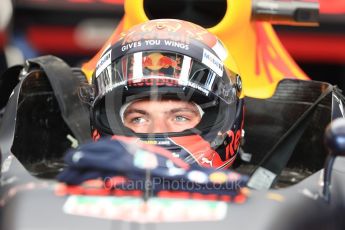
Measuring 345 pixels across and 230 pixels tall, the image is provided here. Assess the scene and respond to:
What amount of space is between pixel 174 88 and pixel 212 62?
0.51ft

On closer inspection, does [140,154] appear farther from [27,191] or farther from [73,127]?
[73,127]

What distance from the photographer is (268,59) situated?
3158 millimetres

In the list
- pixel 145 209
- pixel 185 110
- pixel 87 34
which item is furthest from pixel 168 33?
pixel 87 34

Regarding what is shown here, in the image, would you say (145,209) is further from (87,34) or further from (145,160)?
(87,34)

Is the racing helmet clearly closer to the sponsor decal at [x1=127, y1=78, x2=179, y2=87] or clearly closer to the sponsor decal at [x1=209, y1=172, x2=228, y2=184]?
the sponsor decal at [x1=127, y1=78, x2=179, y2=87]

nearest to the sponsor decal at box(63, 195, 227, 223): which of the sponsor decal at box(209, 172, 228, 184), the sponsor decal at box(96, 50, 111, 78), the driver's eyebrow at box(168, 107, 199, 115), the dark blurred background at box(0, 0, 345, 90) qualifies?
the sponsor decal at box(209, 172, 228, 184)

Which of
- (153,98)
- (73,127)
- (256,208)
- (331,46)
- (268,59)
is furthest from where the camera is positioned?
(331,46)

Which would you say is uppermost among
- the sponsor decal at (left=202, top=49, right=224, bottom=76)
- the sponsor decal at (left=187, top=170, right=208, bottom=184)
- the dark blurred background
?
the sponsor decal at (left=202, top=49, right=224, bottom=76)

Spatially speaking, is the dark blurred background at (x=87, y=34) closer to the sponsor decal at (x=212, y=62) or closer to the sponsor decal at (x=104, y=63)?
the sponsor decal at (x=104, y=63)

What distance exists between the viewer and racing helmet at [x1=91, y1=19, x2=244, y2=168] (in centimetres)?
228

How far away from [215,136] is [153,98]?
0.68ft

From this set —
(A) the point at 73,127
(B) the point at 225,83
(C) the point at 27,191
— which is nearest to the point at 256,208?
(C) the point at 27,191

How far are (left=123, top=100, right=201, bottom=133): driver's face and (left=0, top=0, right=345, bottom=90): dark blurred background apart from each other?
2414 millimetres

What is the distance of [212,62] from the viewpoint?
2.37 metres
